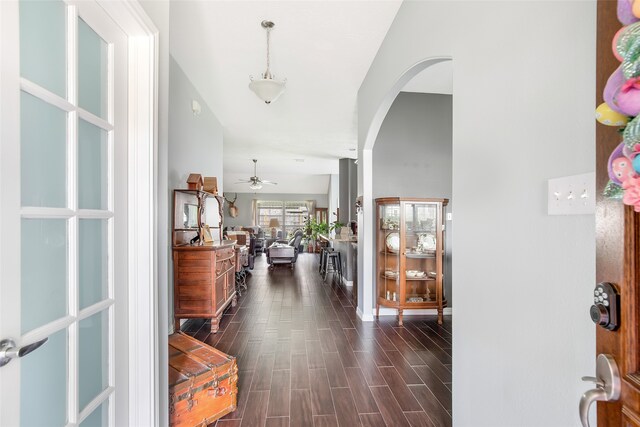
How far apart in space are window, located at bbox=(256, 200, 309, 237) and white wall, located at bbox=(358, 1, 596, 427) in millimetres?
11818

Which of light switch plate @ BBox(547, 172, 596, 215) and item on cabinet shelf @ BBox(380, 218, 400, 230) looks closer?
light switch plate @ BBox(547, 172, 596, 215)

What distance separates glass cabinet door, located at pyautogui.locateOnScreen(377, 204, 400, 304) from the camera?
142 inches

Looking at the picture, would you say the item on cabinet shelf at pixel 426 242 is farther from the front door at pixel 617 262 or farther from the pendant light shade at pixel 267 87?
the front door at pixel 617 262

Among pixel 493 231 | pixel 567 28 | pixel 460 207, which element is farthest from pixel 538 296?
pixel 567 28

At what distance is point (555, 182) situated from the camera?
92 centimetres

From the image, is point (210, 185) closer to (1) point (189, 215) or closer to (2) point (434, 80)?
(1) point (189, 215)

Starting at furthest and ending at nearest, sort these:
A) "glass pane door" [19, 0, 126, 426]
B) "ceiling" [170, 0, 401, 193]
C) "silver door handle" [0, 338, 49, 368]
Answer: "ceiling" [170, 0, 401, 193], "glass pane door" [19, 0, 126, 426], "silver door handle" [0, 338, 49, 368]

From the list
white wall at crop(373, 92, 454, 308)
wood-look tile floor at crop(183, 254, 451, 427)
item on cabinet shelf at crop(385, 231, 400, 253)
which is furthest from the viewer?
white wall at crop(373, 92, 454, 308)

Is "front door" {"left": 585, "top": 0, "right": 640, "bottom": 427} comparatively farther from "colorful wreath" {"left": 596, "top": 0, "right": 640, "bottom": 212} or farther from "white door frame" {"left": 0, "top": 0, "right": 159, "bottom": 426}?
"white door frame" {"left": 0, "top": 0, "right": 159, "bottom": 426}

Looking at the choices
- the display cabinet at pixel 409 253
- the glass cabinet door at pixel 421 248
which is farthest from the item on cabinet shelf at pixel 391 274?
the glass cabinet door at pixel 421 248

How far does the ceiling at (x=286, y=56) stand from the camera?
2383mm

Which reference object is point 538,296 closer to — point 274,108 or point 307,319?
point 307,319

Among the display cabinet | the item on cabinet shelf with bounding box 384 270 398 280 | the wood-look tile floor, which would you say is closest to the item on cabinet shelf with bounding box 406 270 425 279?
the display cabinet

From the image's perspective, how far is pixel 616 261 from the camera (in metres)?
0.59
